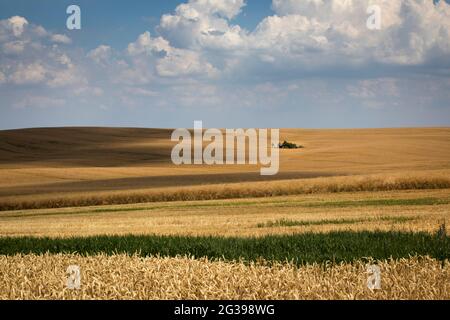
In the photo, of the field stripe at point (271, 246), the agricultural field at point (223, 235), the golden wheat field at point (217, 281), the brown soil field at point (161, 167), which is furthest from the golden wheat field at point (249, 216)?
the golden wheat field at point (217, 281)

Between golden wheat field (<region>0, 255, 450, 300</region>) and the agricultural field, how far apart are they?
0.10 ft

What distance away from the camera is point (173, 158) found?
81.0 metres

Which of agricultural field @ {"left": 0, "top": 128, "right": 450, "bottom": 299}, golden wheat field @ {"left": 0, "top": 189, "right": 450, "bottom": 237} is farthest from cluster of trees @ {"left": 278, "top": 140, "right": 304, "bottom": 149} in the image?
golden wheat field @ {"left": 0, "top": 189, "right": 450, "bottom": 237}

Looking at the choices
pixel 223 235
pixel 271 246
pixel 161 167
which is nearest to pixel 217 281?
pixel 271 246

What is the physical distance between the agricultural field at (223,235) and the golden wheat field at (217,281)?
0.10ft

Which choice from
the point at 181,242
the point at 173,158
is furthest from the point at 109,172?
the point at 181,242

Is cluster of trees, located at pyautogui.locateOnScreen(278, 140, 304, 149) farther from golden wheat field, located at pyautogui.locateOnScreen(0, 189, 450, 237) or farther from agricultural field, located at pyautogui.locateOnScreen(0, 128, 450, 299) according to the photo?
golden wheat field, located at pyautogui.locateOnScreen(0, 189, 450, 237)

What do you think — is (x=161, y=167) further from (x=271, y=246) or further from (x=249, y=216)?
(x=271, y=246)

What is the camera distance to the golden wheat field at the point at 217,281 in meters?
8.50

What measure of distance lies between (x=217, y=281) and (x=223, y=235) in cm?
812

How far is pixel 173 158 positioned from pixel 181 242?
66937 millimetres

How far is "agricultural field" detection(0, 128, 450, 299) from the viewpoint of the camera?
905cm

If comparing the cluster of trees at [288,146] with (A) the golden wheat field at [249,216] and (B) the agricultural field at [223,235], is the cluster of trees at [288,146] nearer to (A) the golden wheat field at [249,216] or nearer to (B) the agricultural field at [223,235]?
(B) the agricultural field at [223,235]
